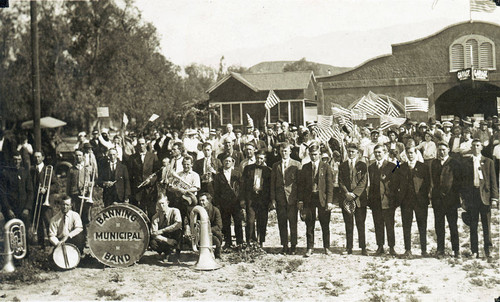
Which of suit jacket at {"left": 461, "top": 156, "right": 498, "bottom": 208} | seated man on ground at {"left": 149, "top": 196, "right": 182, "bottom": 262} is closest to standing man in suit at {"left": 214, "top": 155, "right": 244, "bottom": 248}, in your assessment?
seated man on ground at {"left": 149, "top": 196, "right": 182, "bottom": 262}

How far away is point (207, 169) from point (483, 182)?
430cm

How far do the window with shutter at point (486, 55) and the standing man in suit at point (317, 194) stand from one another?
3747mm

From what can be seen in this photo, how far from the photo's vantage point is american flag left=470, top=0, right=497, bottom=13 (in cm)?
733

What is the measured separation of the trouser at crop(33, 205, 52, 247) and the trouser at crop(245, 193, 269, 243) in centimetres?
339

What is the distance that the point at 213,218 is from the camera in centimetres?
Result: 709

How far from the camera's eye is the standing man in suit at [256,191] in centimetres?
744

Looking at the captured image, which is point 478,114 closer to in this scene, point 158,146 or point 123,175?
point 158,146

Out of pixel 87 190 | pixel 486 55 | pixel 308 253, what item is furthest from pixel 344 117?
pixel 87 190

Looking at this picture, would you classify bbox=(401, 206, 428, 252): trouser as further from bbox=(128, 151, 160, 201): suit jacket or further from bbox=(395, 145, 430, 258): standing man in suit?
bbox=(128, 151, 160, 201): suit jacket

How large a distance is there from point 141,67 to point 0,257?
5.05m

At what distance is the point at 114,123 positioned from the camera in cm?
1206

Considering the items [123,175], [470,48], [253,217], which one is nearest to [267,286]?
[253,217]

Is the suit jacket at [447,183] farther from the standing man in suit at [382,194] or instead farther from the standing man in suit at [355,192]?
the standing man in suit at [355,192]

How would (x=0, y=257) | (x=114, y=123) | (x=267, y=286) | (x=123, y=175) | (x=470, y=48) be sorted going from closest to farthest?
(x=267, y=286) < (x=0, y=257) < (x=123, y=175) < (x=470, y=48) < (x=114, y=123)
